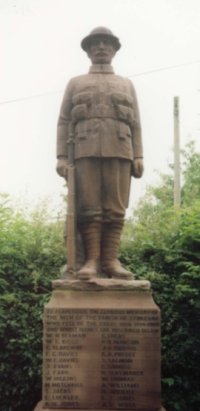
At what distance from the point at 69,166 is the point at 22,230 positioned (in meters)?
2.58

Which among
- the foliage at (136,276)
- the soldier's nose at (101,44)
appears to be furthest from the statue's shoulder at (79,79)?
the foliage at (136,276)

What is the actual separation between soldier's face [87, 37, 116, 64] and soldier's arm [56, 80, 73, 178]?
14.1 inches

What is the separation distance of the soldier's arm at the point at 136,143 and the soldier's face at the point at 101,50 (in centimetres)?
36

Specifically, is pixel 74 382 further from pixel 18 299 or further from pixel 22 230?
pixel 22 230

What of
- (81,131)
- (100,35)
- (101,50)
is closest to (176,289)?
(81,131)

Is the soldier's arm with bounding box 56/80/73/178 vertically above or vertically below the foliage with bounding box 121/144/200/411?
above

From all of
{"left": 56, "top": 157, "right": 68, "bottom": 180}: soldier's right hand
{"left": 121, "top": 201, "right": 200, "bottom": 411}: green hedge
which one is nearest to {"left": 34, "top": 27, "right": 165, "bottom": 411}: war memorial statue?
{"left": 56, "top": 157, "right": 68, "bottom": 180}: soldier's right hand

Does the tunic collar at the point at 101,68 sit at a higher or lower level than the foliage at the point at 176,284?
higher

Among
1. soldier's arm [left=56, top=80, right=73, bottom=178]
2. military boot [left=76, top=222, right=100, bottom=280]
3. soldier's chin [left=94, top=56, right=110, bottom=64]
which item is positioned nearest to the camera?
military boot [left=76, top=222, right=100, bottom=280]

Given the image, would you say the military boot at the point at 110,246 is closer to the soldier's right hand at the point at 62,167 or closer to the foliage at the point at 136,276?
the soldier's right hand at the point at 62,167

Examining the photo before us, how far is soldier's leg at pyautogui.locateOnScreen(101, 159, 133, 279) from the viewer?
19.4 ft

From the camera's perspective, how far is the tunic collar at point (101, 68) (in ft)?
20.4

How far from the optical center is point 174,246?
800cm

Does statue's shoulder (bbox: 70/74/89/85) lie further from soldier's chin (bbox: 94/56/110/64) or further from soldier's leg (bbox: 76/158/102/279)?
soldier's leg (bbox: 76/158/102/279)
